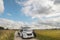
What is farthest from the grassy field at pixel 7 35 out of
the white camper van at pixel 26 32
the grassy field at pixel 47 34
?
the grassy field at pixel 47 34

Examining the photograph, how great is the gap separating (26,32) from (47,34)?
354mm

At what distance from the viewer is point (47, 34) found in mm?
2838

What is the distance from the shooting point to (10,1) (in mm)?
2838

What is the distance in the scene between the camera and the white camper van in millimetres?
2789

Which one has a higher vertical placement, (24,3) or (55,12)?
(24,3)

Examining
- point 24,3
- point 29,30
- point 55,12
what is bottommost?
point 29,30

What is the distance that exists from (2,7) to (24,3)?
1.24 ft

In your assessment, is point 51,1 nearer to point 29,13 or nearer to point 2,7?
point 29,13

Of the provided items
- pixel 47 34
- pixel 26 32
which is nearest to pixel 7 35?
pixel 26 32

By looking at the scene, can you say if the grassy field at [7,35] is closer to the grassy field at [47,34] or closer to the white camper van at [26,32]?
the white camper van at [26,32]

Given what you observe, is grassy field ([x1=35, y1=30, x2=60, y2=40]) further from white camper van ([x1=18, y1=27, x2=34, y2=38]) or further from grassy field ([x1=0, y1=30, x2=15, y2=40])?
grassy field ([x1=0, y1=30, x2=15, y2=40])

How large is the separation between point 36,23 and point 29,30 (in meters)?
0.17

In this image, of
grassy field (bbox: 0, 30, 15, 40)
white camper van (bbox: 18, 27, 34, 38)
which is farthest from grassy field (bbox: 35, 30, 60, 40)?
grassy field (bbox: 0, 30, 15, 40)

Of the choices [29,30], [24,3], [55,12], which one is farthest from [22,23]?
[55,12]
